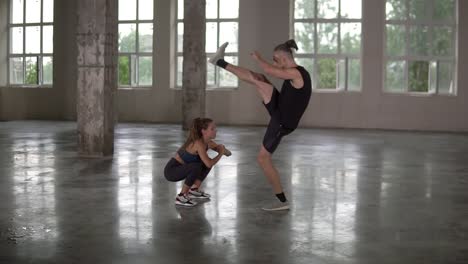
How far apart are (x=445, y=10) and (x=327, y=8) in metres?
3.36

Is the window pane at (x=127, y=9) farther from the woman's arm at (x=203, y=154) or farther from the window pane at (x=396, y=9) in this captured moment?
the woman's arm at (x=203, y=154)

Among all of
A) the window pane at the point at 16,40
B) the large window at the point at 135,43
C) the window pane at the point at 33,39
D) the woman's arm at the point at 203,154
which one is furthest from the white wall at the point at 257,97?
the woman's arm at the point at 203,154

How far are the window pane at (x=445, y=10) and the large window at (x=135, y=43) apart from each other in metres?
8.70

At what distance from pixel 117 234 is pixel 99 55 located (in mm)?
6152

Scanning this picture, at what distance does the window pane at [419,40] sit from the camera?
64.7 feet

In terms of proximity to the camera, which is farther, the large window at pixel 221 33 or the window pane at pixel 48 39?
the window pane at pixel 48 39

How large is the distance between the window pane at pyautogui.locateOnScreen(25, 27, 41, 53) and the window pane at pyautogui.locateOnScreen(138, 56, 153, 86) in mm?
3784

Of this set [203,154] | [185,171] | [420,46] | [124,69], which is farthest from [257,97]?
[203,154]

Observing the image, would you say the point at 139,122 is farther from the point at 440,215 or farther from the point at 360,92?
the point at 440,215

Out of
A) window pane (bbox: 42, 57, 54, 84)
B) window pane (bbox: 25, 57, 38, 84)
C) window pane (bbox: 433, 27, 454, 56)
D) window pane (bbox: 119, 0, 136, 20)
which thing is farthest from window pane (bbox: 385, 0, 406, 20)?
window pane (bbox: 25, 57, 38, 84)

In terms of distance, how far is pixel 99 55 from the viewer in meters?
11.1

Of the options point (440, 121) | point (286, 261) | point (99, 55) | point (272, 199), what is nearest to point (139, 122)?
point (440, 121)

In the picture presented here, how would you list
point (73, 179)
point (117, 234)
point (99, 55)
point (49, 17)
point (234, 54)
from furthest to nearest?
point (49, 17) < point (234, 54) < point (99, 55) < point (73, 179) < point (117, 234)

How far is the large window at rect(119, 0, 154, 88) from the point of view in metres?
21.9
